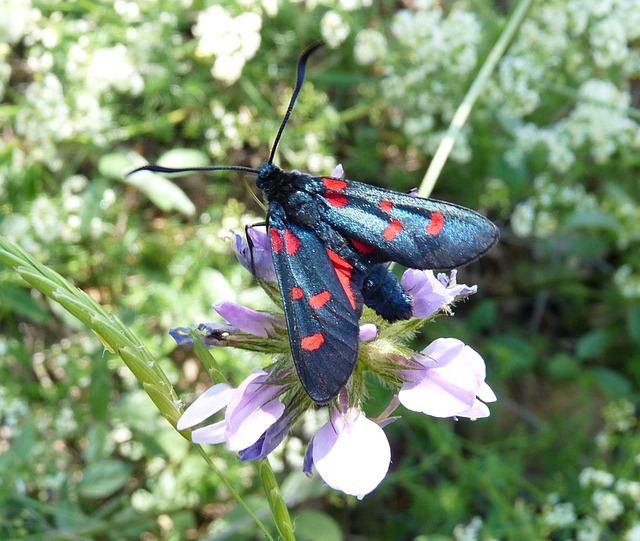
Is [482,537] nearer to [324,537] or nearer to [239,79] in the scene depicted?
[324,537]

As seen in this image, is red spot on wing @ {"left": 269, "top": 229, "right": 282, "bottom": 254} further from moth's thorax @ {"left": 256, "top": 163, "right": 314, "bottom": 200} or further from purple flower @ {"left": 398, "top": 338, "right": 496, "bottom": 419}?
purple flower @ {"left": 398, "top": 338, "right": 496, "bottom": 419}

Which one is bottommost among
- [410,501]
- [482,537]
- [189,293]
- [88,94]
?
[410,501]

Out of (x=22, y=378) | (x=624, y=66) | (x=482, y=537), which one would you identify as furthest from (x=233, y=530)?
(x=624, y=66)

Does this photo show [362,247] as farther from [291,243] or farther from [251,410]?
[251,410]

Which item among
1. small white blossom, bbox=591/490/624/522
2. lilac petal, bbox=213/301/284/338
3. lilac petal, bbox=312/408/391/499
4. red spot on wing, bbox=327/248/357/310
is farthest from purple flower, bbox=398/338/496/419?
small white blossom, bbox=591/490/624/522

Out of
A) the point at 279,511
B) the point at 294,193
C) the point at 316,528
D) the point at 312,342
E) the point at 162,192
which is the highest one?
the point at 294,193

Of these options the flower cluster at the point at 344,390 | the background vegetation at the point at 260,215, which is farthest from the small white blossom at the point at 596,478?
the flower cluster at the point at 344,390

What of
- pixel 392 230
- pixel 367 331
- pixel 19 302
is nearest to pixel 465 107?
pixel 392 230
